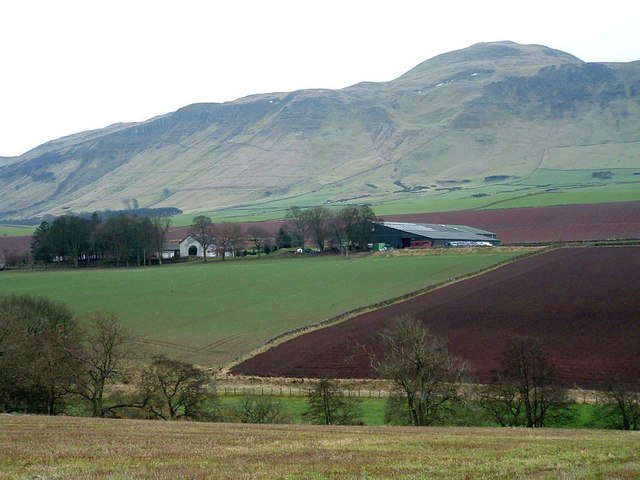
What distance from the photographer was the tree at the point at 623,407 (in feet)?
113

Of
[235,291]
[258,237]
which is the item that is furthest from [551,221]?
[235,291]

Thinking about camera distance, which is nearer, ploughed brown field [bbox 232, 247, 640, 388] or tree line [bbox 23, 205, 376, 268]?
ploughed brown field [bbox 232, 247, 640, 388]

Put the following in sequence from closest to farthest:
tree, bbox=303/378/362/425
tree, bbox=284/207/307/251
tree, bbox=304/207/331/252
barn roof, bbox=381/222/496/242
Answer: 1. tree, bbox=303/378/362/425
2. barn roof, bbox=381/222/496/242
3. tree, bbox=304/207/331/252
4. tree, bbox=284/207/307/251

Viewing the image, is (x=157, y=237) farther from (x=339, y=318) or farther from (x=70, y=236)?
(x=339, y=318)

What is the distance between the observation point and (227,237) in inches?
5300

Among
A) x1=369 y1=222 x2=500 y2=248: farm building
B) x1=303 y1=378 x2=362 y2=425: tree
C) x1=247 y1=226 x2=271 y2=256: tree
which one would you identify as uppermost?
x1=247 y1=226 x2=271 y2=256: tree

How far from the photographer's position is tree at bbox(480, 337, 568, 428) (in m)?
36.2

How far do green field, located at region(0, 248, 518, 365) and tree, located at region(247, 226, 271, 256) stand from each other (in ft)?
54.2

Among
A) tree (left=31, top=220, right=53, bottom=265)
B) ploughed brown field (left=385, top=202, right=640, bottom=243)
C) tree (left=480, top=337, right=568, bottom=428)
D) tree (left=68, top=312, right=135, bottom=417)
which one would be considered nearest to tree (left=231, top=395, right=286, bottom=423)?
tree (left=68, top=312, right=135, bottom=417)

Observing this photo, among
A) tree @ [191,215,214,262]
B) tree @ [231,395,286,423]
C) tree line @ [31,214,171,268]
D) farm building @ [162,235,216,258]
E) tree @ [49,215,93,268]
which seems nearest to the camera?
tree @ [231,395,286,423]

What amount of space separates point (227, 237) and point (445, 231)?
3900 centimetres

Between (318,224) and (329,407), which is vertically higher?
(318,224)

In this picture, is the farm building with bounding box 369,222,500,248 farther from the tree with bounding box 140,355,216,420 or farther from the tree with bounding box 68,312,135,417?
the tree with bounding box 140,355,216,420

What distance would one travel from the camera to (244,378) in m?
48.6
